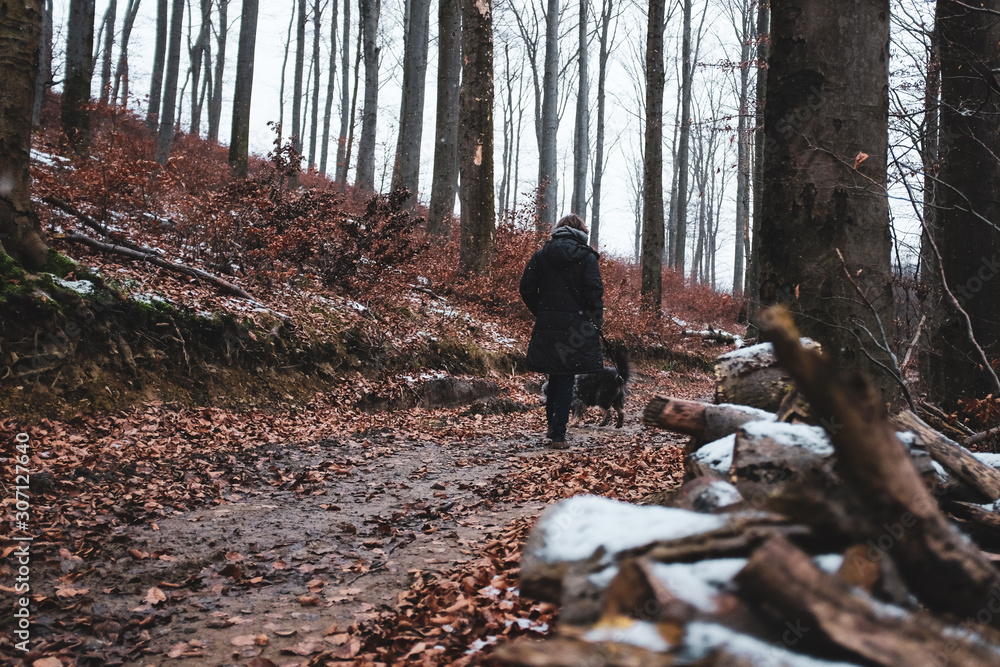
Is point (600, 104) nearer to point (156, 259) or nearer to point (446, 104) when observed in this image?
point (446, 104)

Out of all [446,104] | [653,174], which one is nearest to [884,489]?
[446,104]

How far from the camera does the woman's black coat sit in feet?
22.1

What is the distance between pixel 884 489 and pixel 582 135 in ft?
73.4

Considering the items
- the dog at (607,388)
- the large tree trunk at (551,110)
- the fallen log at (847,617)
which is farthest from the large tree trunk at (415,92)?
the fallen log at (847,617)

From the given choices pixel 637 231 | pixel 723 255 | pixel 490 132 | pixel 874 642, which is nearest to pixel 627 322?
pixel 490 132

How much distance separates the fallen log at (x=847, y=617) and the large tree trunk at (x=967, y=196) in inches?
224

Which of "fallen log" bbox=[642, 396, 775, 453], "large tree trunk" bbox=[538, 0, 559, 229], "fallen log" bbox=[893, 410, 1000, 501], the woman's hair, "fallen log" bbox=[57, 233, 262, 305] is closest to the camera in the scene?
"fallen log" bbox=[893, 410, 1000, 501]

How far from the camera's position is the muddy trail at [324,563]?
9.43 feet

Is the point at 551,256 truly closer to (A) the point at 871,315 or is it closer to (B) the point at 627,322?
(A) the point at 871,315

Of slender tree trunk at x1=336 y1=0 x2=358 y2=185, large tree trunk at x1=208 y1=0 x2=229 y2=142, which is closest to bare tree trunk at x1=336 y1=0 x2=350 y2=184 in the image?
slender tree trunk at x1=336 y1=0 x2=358 y2=185

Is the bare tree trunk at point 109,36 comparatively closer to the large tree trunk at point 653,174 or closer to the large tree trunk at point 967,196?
the large tree trunk at point 653,174

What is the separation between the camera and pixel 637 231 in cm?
4594

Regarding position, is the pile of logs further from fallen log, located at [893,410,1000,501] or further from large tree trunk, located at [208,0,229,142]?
large tree trunk, located at [208,0,229,142]

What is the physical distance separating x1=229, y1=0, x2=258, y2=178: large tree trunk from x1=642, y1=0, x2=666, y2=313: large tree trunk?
10682 millimetres
